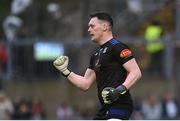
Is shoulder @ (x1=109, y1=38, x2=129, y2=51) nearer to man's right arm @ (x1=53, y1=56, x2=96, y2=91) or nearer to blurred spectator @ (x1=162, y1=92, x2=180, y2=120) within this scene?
man's right arm @ (x1=53, y1=56, x2=96, y2=91)

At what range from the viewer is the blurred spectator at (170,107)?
17.0m

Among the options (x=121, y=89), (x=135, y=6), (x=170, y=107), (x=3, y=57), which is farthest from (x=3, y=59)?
(x=121, y=89)

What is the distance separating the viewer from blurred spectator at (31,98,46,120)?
17406 millimetres

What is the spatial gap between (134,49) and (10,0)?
3.45 meters

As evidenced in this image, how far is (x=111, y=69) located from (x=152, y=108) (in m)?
9.41

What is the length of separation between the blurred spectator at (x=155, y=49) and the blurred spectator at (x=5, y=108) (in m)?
3.51

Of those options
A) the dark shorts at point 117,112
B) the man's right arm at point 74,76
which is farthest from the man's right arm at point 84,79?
the dark shorts at point 117,112

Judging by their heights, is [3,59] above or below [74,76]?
below

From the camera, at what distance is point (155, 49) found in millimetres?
18156

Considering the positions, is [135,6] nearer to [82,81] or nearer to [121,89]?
[82,81]

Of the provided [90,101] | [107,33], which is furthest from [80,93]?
[107,33]

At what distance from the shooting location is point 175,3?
18.5m

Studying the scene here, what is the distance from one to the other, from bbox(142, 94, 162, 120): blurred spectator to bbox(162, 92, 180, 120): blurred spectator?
0.11 meters

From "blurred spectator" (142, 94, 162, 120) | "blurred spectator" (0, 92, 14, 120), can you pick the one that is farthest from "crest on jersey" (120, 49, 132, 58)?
"blurred spectator" (142, 94, 162, 120)
